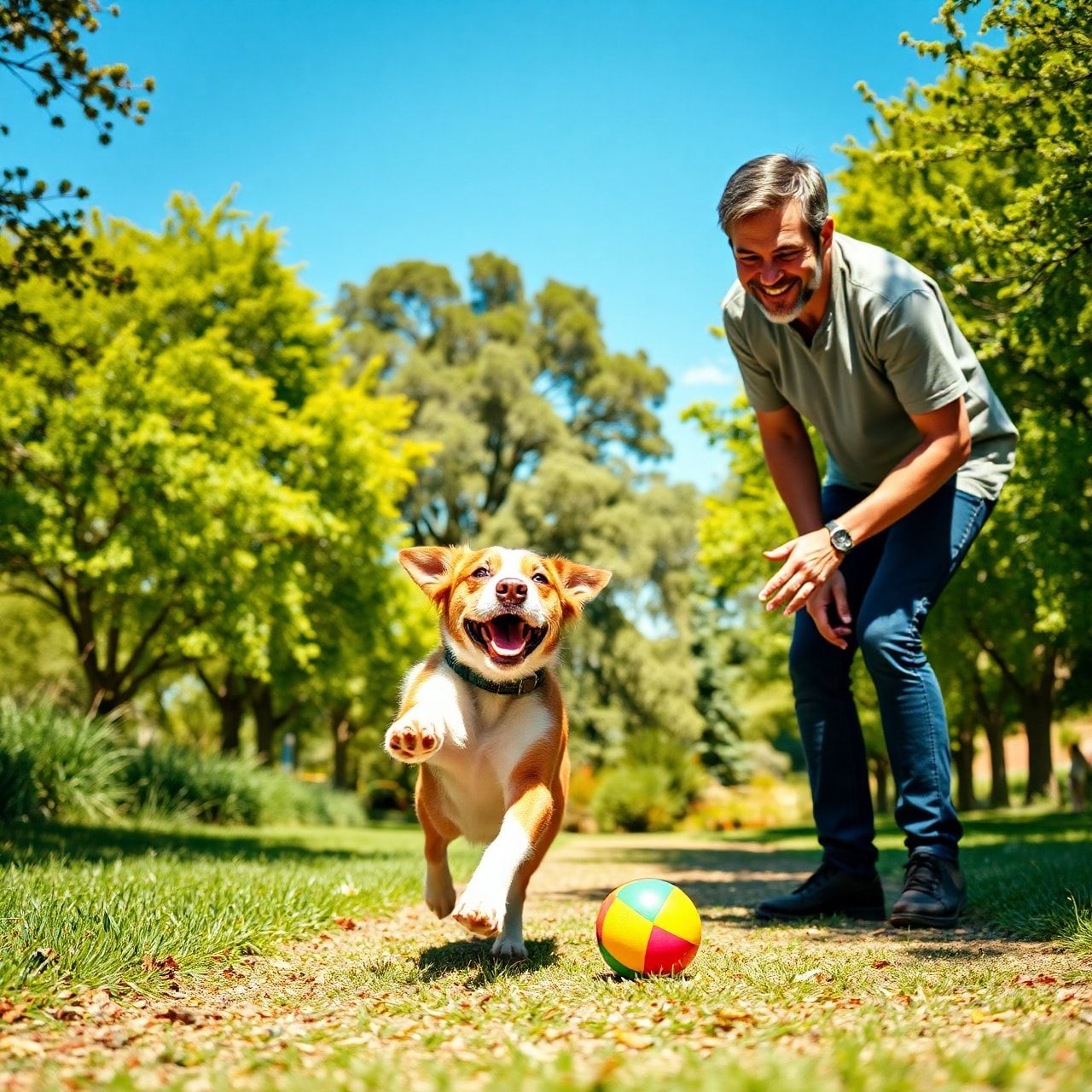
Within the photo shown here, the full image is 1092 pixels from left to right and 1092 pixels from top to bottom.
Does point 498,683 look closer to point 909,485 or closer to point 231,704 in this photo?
point 909,485

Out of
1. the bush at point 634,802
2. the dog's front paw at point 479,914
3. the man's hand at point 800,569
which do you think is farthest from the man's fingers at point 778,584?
the bush at point 634,802

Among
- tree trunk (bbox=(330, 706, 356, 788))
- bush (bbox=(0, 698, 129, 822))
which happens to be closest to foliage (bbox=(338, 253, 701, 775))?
tree trunk (bbox=(330, 706, 356, 788))

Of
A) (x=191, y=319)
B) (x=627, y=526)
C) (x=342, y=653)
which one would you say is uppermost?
(x=191, y=319)

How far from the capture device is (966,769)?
99.3 feet

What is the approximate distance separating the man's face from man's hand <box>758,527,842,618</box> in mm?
952

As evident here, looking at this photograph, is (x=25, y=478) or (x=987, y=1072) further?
(x=25, y=478)

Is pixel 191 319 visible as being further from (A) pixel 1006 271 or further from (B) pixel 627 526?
(A) pixel 1006 271

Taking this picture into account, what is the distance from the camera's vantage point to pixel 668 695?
100ft

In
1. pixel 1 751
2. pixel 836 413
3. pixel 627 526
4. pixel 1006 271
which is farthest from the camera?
pixel 627 526

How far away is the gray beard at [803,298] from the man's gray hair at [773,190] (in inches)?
5.0

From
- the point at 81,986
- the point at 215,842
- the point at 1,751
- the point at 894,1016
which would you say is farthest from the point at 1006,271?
the point at 1,751

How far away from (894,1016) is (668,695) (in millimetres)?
28596

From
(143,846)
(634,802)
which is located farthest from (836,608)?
(634,802)

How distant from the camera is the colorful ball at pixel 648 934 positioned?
300 centimetres
